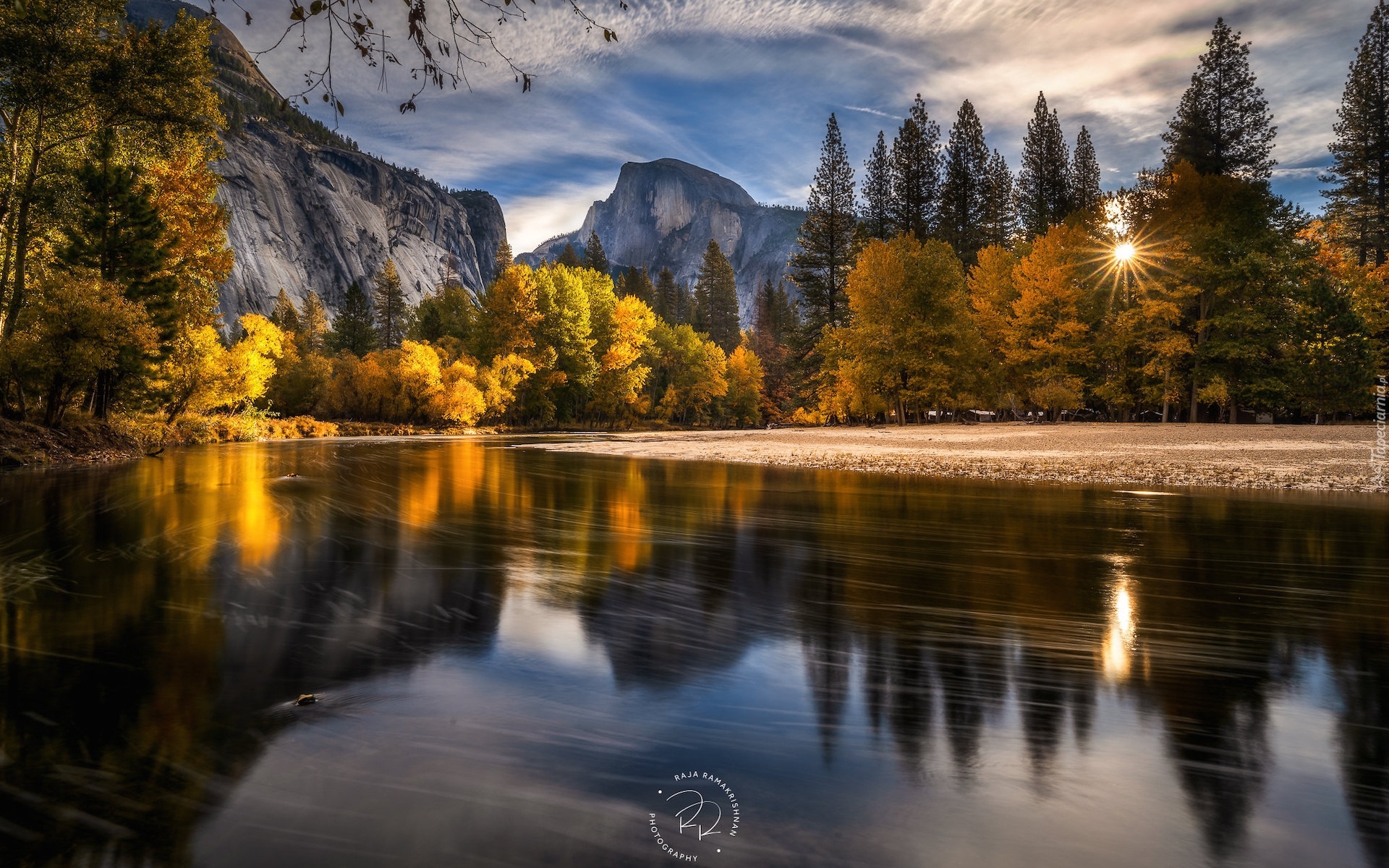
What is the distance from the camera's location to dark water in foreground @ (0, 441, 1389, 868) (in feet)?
7.09

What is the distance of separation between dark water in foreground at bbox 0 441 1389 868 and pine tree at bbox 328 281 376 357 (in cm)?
6999

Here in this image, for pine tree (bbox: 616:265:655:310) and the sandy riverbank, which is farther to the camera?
pine tree (bbox: 616:265:655:310)

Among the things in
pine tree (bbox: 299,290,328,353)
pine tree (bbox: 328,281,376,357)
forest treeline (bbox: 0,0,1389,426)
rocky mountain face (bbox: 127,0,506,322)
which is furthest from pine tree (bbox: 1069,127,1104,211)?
rocky mountain face (bbox: 127,0,506,322)

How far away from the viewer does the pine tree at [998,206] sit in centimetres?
5331

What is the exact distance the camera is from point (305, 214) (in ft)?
475

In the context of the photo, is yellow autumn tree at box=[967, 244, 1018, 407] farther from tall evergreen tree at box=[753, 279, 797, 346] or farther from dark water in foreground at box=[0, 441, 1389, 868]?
tall evergreen tree at box=[753, 279, 797, 346]

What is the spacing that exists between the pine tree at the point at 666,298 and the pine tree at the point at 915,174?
51.8 meters

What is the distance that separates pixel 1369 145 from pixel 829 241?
3292cm

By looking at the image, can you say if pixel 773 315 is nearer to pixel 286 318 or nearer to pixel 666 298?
pixel 666 298

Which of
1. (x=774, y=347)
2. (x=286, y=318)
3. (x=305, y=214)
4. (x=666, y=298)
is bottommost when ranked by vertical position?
(x=774, y=347)

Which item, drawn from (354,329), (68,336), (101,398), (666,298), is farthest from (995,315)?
(666,298)

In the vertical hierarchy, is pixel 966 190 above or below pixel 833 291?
above

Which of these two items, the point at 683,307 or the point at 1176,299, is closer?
the point at 1176,299

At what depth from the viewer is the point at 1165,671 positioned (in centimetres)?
355
